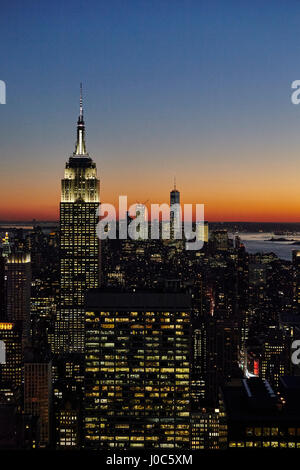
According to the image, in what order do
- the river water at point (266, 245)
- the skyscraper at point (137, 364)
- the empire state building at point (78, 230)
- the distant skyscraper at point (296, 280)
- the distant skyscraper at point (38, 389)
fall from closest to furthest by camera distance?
the skyscraper at point (137, 364) → the distant skyscraper at point (38, 389) → the river water at point (266, 245) → the distant skyscraper at point (296, 280) → the empire state building at point (78, 230)

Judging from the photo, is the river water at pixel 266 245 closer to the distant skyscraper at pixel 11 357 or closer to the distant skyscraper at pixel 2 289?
the distant skyscraper at pixel 11 357

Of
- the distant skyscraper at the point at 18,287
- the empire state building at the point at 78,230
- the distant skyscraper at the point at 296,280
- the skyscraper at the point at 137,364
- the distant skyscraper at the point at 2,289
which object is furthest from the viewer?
the empire state building at the point at 78,230

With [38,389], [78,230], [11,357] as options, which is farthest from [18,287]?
[38,389]

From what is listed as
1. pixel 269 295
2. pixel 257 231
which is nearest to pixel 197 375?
pixel 257 231

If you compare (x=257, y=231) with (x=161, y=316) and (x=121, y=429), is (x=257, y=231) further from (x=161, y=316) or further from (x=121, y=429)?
(x=121, y=429)

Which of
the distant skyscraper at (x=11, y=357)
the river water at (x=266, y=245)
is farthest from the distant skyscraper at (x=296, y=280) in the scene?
the distant skyscraper at (x=11, y=357)

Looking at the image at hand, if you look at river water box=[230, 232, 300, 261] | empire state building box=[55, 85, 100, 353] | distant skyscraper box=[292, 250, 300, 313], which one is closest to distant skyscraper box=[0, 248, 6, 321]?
empire state building box=[55, 85, 100, 353]

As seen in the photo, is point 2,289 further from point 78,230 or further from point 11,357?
point 11,357

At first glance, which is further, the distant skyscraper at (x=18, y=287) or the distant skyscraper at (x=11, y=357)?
A: the distant skyscraper at (x=18, y=287)
